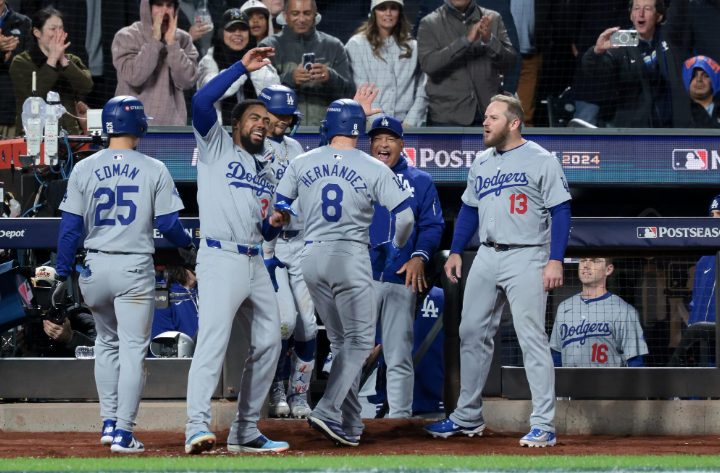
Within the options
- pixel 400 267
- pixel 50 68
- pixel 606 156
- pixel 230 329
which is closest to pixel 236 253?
pixel 230 329

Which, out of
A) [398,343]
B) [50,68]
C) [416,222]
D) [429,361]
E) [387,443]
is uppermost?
[50,68]

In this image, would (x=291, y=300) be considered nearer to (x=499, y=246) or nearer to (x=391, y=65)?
(x=499, y=246)

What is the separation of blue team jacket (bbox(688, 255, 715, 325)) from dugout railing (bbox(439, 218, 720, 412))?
170mm

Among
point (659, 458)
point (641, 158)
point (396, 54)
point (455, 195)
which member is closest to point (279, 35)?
point (396, 54)

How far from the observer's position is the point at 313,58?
8375 millimetres

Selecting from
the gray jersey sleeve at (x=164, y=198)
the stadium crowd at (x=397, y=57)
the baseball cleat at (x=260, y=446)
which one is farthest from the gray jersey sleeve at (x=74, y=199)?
the stadium crowd at (x=397, y=57)

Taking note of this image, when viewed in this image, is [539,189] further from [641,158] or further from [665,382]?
[641,158]

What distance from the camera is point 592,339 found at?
520cm

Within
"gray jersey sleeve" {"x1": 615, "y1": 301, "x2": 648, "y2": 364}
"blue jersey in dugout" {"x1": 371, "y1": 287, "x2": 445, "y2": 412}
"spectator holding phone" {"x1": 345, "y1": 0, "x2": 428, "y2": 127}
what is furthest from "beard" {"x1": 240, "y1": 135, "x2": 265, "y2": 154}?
"spectator holding phone" {"x1": 345, "y1": 0, "x2": 428, "y2": 127}

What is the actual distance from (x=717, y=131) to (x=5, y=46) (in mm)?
6729

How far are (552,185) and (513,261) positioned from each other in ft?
1.34

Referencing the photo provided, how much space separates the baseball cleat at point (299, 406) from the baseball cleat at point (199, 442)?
3.87ft

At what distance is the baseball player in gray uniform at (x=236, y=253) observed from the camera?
3.96m

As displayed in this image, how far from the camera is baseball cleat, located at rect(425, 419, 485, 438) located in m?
4.49
